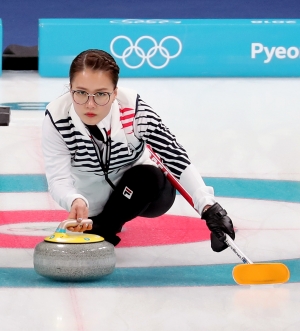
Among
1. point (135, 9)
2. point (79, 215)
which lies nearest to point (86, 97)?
point (79, 215)

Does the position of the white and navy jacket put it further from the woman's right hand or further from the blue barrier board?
the blue barrier board

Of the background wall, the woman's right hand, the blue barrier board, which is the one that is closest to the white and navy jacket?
the woman's right hand

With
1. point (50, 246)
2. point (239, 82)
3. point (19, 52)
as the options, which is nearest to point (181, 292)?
point (50, 246)

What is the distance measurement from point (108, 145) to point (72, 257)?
0.44 metres

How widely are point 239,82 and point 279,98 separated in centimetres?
73

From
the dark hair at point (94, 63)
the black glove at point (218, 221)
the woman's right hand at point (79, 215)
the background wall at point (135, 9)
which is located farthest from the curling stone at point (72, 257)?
the background wall at point (135, 9)

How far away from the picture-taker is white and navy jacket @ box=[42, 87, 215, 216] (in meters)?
2.97

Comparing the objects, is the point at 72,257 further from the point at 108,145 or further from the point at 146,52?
the point at 146,52

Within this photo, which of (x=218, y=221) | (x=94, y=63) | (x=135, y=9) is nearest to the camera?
(x=94, y=63)

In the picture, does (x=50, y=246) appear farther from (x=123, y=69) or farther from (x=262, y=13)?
(x=262, y=13)

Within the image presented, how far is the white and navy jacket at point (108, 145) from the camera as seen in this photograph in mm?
2973

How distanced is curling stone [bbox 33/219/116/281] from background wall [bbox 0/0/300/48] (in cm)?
582

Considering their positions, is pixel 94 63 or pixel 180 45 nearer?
pixel 94 63

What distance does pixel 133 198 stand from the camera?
3.21 meters
